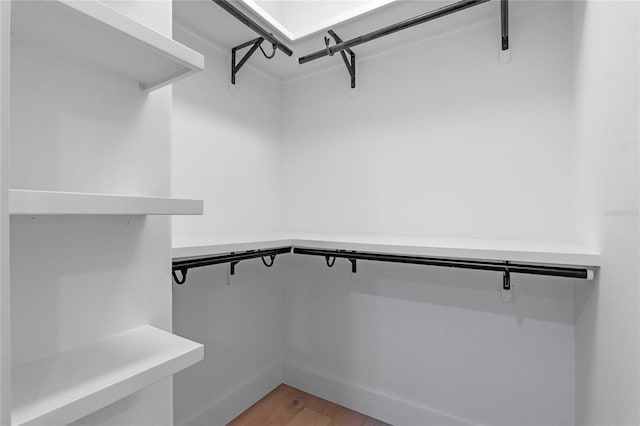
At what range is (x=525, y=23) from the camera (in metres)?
1.20

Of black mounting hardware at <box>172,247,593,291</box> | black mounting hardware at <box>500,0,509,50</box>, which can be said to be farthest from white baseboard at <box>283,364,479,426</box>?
black mounting hardware at <box>500,0,509,50</box>

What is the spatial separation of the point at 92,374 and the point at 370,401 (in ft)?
4.39

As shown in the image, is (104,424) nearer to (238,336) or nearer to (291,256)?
(238,336)

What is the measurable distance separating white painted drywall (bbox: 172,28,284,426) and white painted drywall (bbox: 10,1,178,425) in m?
0.44

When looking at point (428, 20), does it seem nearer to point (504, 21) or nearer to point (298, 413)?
point (504, 21)

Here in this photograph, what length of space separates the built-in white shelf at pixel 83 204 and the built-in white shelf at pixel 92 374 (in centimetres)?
31

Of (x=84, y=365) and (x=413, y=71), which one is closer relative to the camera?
(x=84, y=365)

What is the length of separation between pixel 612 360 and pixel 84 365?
118 cm

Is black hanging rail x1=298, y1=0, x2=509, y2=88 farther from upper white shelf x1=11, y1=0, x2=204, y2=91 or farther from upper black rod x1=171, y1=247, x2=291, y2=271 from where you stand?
upper black rod x1=171, y1=247, x2=291, y2=271

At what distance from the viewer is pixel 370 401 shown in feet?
5.06

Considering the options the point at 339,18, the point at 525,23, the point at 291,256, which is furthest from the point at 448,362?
the point at 339,18

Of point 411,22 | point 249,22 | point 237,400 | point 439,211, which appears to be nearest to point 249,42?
point 249,22

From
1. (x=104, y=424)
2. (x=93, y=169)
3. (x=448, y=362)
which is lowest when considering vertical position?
(x=448, y=362)

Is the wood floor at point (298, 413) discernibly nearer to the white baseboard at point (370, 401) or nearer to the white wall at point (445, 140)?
the white baseboard at point (370, 401)
